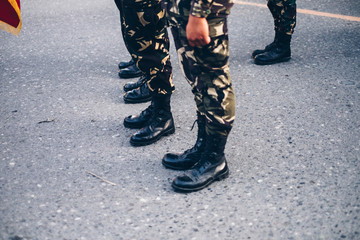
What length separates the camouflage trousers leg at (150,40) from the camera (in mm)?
2293

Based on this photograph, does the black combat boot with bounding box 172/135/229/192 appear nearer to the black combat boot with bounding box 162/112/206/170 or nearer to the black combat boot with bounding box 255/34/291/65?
the black combat boot with bounding box 162/112/206/170

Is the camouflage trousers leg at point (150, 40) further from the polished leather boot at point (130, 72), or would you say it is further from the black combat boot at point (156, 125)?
the polished leather boot at point (130, 72)

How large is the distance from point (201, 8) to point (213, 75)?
0.34m

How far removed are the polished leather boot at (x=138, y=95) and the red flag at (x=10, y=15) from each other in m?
0.90

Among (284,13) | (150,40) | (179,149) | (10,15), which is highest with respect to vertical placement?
(10,15)

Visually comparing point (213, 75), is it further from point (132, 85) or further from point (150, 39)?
point (132, 85)

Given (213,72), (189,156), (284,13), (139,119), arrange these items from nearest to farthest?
1. (213,72)
2. (189,156)
3. (139,119)
4. (284,13)

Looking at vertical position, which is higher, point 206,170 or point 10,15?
point 10,15

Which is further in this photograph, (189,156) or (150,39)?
(150,39)

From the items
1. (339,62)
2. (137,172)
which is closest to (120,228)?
(137,172)

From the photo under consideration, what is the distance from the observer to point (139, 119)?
8.73 ft

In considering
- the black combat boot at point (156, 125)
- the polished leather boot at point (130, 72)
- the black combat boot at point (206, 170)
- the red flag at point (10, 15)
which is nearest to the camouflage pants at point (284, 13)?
the polished leather boot at point (130, 72)

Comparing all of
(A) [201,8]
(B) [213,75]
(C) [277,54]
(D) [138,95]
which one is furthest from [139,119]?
(C) [277,54]

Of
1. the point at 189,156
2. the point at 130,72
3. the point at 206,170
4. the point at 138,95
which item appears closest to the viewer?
the point at 206,170
